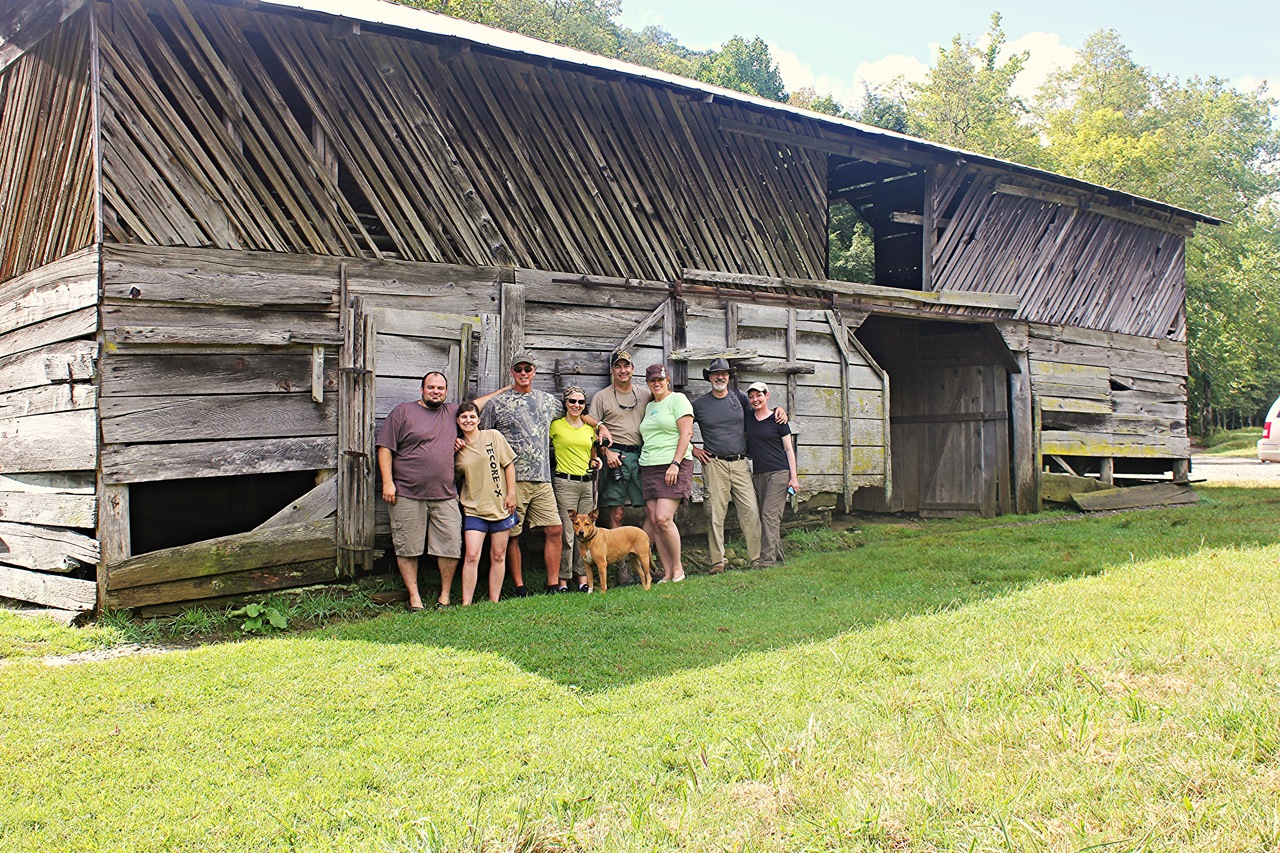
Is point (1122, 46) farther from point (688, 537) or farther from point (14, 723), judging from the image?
point (14, 723)

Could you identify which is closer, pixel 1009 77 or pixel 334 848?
pixel 334 848

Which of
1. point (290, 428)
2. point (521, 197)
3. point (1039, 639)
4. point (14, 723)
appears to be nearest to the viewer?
point (14, 723)

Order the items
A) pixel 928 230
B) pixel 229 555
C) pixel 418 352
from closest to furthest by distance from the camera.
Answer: pixel 229 555 < pixel 418 352 < pixel 928 230

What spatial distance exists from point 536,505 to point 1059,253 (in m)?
9.82

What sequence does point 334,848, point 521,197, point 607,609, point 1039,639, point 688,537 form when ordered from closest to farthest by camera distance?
point 334,848
point 1039,639
point 607,609
point 521,197
point 688,537

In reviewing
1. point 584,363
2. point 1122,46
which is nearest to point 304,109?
point 584,363

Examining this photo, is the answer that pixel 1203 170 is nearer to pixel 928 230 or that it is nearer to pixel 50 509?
pixel 928 230

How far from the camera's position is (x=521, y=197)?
9.89 m

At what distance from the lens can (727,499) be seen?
998cm

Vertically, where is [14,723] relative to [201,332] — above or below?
below

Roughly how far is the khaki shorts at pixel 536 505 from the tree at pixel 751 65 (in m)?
29.0

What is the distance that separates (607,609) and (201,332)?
372 centimetres

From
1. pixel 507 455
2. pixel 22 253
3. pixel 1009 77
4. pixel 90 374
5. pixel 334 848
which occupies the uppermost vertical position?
pixel 1009 77

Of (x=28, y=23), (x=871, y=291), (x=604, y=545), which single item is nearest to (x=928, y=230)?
(x=871, y=291)
